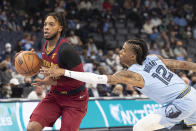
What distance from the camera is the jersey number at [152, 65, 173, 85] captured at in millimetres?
4020

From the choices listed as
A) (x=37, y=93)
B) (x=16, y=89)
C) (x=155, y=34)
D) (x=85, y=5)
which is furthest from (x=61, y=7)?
(x=16, y=89)

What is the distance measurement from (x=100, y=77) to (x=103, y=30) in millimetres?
10552

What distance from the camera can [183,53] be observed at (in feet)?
46.8

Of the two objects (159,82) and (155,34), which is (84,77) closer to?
(159,82)

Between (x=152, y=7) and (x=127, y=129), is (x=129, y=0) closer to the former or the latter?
(x=152, y=7)

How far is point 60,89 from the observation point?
4309 mm

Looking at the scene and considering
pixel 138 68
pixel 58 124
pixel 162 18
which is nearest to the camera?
pixel 138 68

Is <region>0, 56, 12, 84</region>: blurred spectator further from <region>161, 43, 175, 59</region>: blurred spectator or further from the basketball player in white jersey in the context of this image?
<region>161, 43, 175, 59</region>: blurred spectator

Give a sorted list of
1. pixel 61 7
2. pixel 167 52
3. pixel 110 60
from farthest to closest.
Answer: pixel 167 52, pixel 61 7, pixel 110 60

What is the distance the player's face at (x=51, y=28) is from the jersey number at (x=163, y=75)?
133cm

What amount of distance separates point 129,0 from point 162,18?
5.89 ft

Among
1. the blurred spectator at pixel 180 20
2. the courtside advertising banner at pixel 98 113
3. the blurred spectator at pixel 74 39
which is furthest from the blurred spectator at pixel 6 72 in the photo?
the blurred spectator at pixel 180 20

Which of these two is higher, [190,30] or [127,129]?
[190,30]

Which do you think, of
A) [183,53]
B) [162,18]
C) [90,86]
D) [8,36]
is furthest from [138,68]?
[162,18]
